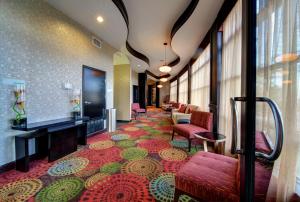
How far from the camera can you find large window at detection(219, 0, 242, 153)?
2387 mm

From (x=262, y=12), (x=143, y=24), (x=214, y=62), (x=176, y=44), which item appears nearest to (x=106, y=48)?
(x=143, y=24)

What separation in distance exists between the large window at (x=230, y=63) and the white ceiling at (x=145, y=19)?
523mm

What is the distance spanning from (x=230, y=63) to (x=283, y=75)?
1.74 meters

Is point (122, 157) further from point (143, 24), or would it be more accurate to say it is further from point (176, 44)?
point (176, 44)

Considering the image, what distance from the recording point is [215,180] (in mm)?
1312

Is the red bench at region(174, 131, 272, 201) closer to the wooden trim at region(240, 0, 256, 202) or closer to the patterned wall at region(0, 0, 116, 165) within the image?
the wooden trim at region(240, 0, 256, 202)

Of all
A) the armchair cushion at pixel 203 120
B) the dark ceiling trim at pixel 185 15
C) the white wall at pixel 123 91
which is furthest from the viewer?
the white wall at pixel 123 91

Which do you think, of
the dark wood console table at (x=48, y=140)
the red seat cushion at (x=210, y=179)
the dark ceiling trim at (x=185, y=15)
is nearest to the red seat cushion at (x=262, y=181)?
the red seat cushion at (x=210, y=179)

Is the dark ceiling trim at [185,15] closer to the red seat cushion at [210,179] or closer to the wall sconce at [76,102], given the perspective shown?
the red seat cushion at [210,179]


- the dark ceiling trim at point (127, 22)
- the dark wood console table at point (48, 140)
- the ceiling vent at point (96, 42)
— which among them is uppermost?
the dark ceiling trim at point (127, 22)

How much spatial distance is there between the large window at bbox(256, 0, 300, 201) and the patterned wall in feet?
11.7

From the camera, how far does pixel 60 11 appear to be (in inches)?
126

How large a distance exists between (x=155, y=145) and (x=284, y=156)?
9.10 feet

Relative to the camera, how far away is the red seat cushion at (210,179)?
1200mm
